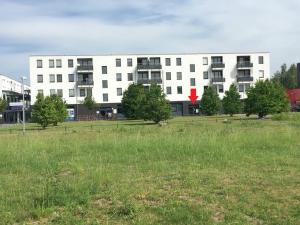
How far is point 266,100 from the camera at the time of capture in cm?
6181

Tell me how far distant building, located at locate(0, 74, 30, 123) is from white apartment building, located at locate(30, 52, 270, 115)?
416 inches

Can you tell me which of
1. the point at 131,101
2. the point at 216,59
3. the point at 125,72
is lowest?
the point at 131,101

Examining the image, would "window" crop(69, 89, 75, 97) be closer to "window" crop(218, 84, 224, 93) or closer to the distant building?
the distant building

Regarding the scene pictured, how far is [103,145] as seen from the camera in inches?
690

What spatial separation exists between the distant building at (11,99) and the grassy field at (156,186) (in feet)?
308

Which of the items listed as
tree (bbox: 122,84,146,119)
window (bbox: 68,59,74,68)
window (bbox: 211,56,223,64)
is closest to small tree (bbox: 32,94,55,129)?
tree (bbox: 122,84,146,119)

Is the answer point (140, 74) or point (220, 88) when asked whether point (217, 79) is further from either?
point (140, 74)

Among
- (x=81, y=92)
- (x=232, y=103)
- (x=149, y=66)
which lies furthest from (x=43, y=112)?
(x=149, y=66)

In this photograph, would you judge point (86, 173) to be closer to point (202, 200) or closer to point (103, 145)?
point (202, 200)

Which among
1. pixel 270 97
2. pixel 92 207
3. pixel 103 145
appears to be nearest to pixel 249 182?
pixel 92 207

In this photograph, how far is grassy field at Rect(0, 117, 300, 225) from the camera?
7.27 m

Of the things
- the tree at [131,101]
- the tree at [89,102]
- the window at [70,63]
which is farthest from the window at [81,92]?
the tree at [131,101]

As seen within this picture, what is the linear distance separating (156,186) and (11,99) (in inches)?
4856

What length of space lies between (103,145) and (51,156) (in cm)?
273
